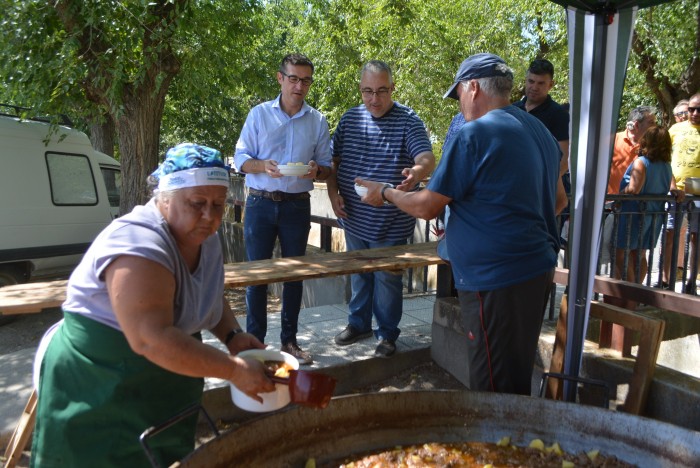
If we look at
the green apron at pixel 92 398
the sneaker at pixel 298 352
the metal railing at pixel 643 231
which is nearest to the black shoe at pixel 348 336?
the sneaker at pixel 298 352

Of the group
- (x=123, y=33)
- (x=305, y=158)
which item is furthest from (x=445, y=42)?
(x=305, y=158)

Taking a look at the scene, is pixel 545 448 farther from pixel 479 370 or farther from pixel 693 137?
pixel 693 137

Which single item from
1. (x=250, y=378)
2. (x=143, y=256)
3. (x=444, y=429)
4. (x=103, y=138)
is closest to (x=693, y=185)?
(x=444, y=429)

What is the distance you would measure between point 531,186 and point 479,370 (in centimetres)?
87

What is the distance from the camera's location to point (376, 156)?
410 cm

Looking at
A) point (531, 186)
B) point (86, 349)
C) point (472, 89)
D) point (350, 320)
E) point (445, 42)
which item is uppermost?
point (445, 42)

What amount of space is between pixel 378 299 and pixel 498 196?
1.95 meters

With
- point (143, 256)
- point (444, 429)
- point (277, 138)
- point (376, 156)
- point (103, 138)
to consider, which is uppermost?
point (103, 138)

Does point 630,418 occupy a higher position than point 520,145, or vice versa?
point 520,145

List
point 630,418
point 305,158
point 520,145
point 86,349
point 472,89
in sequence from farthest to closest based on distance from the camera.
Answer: point 305,158
point 472,89
point 520,145
point 630,418
point 86,349

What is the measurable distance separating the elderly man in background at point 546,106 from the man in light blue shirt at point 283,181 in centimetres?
160

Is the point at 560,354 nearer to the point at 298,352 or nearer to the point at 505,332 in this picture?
the point at 505,332

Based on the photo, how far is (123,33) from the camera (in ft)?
23.6

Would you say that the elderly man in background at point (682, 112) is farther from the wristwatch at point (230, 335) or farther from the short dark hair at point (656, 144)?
the wristwatch at point (230, 335)
